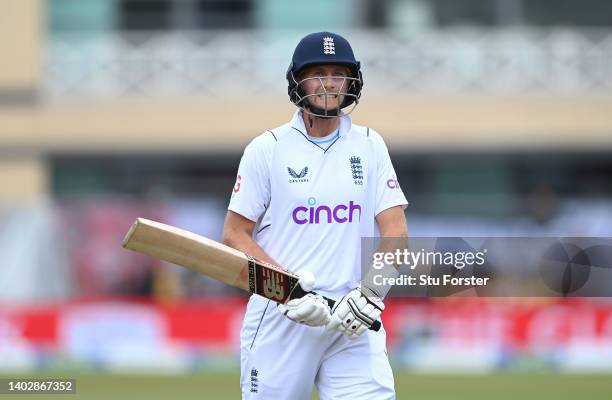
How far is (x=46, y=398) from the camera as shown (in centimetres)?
939

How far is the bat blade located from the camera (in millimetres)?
5254

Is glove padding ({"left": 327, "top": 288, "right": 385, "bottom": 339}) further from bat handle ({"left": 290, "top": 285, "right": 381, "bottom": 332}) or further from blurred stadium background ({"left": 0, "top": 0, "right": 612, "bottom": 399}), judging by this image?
blurred stadium background ({"left": 0, "top": 0, "right": 612, "bottom": 399})

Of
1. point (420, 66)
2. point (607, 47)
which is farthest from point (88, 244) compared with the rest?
point (607, 47)

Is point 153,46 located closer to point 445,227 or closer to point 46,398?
point 445,227

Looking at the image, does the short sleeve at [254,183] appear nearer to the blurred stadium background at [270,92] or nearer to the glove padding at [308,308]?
the glove padding at [308,308]

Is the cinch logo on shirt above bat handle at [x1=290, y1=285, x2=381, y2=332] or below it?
above

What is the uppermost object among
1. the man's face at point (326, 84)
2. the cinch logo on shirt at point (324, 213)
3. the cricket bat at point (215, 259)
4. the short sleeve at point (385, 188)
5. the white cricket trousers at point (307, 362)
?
the man's face at point (326, 84)

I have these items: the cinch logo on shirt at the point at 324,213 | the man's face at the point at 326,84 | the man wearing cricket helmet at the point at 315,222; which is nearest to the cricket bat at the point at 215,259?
the man wearing cricket helmet at the point at 315,222

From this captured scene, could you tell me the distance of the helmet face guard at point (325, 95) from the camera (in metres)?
5.53

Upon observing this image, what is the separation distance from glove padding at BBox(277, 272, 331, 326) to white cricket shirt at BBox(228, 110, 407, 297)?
24 centimetres

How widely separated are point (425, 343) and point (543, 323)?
4.16 ft

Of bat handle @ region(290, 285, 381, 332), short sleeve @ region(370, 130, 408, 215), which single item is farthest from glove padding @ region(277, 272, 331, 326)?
short sleeve @ region(370, 130, 408, 215)

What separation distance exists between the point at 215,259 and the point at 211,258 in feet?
0.05

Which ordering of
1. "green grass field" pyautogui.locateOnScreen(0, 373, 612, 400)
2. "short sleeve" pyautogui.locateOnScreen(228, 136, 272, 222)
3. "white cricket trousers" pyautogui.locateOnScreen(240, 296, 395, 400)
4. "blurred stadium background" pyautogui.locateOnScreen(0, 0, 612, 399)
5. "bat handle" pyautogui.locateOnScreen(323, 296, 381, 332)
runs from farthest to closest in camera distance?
"blurred stadium background" pyautogui.locateOnScreen(0, 0, 612, 399) < "green grass field" pyautogui.locateOnScreen(0, 373, 612, 400) < "short sleeve" pyautogui.locateOnScreen(228, 136, 272, 222) < "white cricket trousers" pyautogui.locateOnScreen(240, 296, 395, 400) < "bat handle" pyautogui.locateOnScreen(323, 296, 381, 332)
